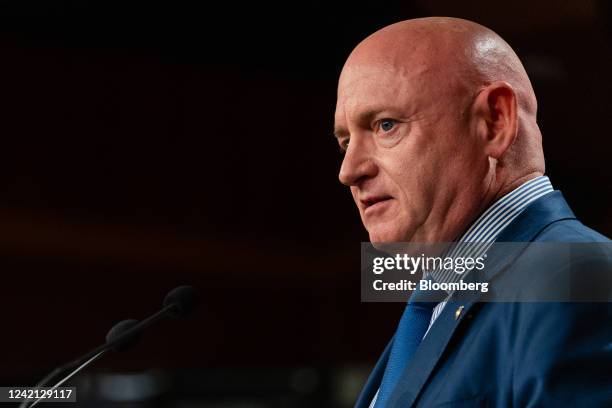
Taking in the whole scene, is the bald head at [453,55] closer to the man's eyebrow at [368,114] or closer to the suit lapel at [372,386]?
the man's eyebrow at [368,114]

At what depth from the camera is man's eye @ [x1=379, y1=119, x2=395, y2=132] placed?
1303mm

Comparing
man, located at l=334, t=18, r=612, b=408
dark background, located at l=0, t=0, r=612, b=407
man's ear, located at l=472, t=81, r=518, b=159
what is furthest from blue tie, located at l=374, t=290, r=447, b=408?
dark background, located at l=0, t=0, r=612, b=407

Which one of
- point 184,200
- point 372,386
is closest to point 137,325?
point 372,386

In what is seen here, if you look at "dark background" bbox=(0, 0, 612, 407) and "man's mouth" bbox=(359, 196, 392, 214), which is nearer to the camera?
"man's mouth" bbox=(359, 196, 392, 214)

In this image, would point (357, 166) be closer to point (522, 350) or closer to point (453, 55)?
point (453, 55)

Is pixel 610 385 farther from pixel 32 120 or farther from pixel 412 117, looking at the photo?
pixel 32 120

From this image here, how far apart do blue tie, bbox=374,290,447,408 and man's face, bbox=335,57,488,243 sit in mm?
91

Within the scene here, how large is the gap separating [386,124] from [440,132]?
8 centimetres

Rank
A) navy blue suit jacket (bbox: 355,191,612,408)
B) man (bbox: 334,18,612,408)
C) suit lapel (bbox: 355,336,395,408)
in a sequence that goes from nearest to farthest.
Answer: navy blue suit jacket (bbox: 355,191,612,408)
man (bbox: 334,18,612,408)
suit lapel (bbox: 355,336,395,408)

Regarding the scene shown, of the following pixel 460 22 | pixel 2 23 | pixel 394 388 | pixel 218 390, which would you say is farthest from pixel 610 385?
pixel 2 23

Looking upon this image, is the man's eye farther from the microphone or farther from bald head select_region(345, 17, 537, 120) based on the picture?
the microphone

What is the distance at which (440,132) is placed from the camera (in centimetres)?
129

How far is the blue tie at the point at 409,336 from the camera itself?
4.14 ft

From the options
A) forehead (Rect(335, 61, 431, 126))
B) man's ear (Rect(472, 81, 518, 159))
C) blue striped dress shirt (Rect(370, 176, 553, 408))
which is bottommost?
blue striped dress shirt (Rect(370, 176, 553, 408))
